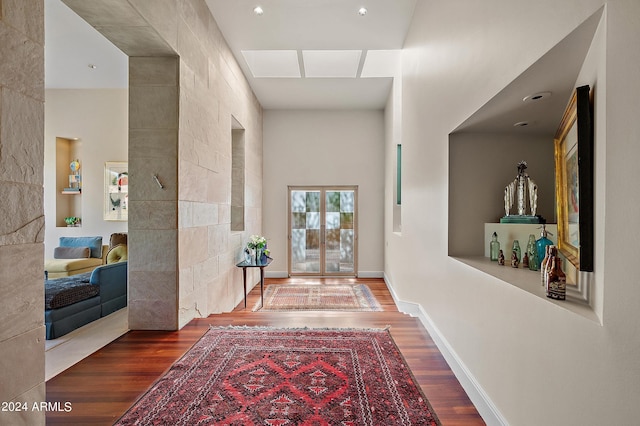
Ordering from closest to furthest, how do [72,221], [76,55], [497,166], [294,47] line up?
[497,166]
[294,47]
[76,55]
[72,221]

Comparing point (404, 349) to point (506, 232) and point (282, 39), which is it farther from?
point (282, 39)

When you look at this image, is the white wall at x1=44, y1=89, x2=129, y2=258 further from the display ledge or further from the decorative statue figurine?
the decorative statue figurine

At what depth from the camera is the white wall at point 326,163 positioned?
7168 millimetres

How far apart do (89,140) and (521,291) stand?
307 inches

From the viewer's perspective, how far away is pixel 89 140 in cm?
662

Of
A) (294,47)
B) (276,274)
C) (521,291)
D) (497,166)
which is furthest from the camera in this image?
(276,274)

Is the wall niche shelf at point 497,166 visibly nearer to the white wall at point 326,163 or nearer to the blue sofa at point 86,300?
the blue sofa at point 86,300

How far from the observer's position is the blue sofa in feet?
10.5

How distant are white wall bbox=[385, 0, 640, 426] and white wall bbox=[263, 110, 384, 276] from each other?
162 inches

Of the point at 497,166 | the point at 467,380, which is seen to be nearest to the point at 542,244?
the point at 497,166

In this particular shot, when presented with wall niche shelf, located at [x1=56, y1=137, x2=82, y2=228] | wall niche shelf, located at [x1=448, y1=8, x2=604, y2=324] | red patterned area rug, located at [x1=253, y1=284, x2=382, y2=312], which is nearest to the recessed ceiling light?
wall niche shelf, located at [x1=448, y1=8, x2=604, y2=324]

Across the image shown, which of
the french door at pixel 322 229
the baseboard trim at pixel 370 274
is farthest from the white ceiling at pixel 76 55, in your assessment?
the baseboard trim at pixel 370 274

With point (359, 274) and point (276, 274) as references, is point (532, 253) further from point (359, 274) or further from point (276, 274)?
point (276, 274)

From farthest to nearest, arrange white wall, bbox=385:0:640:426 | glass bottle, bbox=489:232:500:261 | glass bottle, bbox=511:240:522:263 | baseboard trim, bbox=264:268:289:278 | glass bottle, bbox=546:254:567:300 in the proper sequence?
baseboard trim, bbox=264:268:289:278 → glass bottle, bbox=489:232:500:261 → glass bottle, bbox=511:240:522:263 → glass bottle, bbox=546:254:567:300 → white wall, bbox=385:0:640:426
